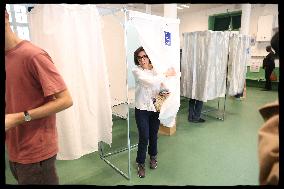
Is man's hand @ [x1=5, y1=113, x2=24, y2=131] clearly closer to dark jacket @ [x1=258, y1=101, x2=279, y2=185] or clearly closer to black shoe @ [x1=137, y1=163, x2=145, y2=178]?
dark jacket @ [x1=258, y1=101, x2=279, y2=185]

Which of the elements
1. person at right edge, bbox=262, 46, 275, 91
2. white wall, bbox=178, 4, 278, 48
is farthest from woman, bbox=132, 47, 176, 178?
white wall, bbox=178, 4, 278, 48

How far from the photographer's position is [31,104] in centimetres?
121

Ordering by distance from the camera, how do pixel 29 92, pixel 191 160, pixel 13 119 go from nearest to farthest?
Result: pixel 13 119 < pixel 29 92 < pixel 191 160

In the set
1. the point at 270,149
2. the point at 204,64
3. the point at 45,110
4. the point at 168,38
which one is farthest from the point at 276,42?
the point at 204,64

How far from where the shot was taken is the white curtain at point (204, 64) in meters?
4.21

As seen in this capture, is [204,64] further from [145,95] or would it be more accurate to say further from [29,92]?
[29,92]

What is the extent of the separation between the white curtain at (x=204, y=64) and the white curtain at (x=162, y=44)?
1.55 m

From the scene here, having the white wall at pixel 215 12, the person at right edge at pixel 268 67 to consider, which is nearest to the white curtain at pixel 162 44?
the person at right edge at pixel 268 67

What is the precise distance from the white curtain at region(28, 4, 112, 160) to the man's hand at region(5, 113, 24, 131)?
36.4 inches

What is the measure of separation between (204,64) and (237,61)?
3.71 feet

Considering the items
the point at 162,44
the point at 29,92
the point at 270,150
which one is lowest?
the point at 270,150

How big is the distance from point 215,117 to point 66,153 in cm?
370

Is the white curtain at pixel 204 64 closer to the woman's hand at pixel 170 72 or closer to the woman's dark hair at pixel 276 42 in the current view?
the woman's hand at pixel 170 72

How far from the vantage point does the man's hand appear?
3.50 feet
